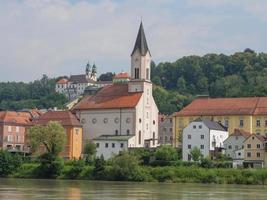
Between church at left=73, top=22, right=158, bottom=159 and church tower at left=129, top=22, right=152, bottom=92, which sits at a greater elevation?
church tower at left=129, top=22, right=152, bottom=92

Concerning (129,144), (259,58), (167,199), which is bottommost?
(167,199)

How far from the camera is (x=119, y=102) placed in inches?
3949

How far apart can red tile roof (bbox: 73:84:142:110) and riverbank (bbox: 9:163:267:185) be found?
58.0ft

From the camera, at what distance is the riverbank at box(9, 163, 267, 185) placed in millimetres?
76500

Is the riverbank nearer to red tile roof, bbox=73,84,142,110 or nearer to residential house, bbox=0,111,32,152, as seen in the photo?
red tile roof, bbox=73,84,142,110

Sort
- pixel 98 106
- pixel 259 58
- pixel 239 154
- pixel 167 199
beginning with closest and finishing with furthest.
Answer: pixel 167 199
pixel 239 154
pixel 98 106
pixel 259 58

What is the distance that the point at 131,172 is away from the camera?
261 feet

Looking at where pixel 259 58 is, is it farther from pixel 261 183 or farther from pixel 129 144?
pixel 261 183

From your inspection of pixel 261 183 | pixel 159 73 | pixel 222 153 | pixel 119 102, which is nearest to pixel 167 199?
pixel 261 183

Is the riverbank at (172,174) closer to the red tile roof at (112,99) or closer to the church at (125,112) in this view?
the church at (125,112)

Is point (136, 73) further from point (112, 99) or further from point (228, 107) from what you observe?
point (228, 107)

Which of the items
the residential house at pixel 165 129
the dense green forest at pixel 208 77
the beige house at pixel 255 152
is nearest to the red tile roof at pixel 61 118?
the beige house at pixel 255 152

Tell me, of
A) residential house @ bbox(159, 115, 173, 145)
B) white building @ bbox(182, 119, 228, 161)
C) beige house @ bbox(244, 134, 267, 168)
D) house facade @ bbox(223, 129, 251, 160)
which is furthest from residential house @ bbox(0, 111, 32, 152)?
beige house @ bbox(244, 134, 267, 168)

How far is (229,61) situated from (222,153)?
86.2 m
